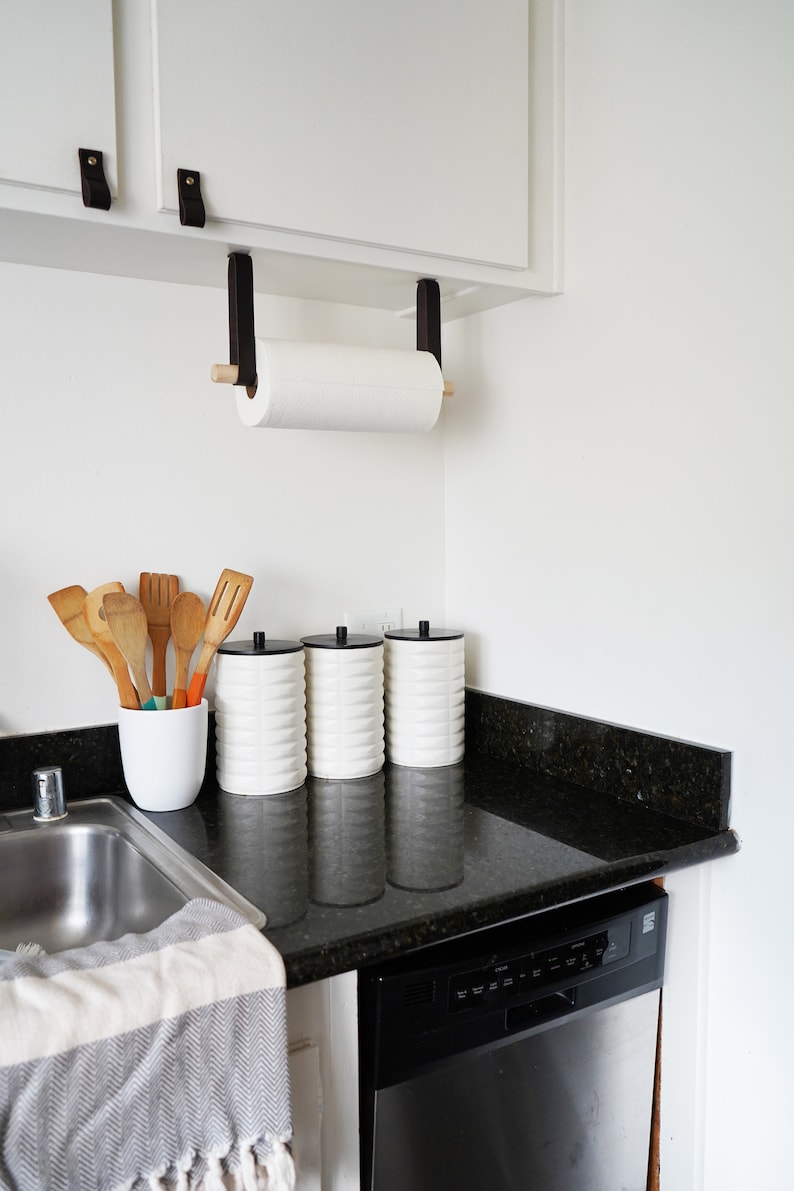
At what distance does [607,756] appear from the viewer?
4.32ft

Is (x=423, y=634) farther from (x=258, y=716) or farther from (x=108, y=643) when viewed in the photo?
Answer: (x=108, y=643)

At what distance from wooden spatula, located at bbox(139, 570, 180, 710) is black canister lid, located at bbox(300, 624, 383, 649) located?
0.21 meters

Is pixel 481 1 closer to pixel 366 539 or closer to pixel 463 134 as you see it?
pixel 463 134

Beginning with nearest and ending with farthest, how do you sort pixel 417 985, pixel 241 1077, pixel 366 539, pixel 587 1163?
1. pixel 241 1077
2. pixel 417 985
3. pixel 587 1163
4. pixel 366 539

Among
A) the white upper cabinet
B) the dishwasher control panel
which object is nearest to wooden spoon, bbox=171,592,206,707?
the white upper cabinet

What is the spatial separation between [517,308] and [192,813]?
2.98ft

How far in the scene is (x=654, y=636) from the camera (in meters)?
1.24

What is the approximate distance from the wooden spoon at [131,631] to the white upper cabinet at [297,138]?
0.45m

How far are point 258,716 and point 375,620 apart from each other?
1.15ft

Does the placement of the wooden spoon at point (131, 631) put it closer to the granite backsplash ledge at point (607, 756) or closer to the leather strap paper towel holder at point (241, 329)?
the leather strap paper towel holder at point (241, 329)

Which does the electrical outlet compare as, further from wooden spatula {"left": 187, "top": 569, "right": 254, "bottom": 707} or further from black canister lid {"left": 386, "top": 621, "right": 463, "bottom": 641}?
wooden spatula {"left": 187, "top": 569, "right": 254, "bottom": 707}

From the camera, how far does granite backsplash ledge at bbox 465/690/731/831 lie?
3.79 feet

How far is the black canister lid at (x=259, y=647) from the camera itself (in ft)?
4.32

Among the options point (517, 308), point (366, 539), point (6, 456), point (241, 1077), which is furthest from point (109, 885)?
point (517, 308)
